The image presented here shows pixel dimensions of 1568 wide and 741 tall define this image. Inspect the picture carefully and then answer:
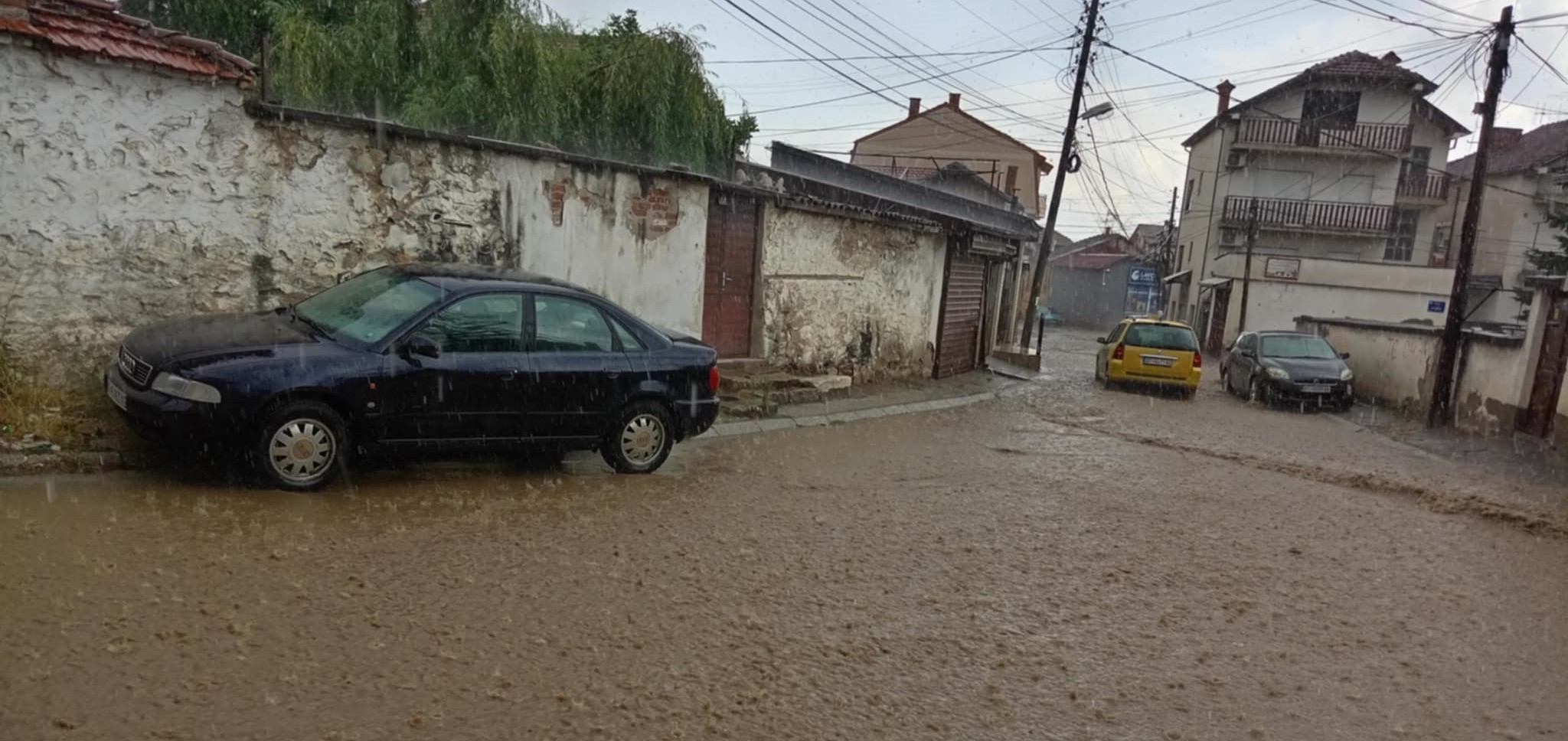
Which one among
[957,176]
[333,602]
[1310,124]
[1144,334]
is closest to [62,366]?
[333,602]

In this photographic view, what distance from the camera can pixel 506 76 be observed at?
486 inches

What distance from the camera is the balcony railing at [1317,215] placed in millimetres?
39125

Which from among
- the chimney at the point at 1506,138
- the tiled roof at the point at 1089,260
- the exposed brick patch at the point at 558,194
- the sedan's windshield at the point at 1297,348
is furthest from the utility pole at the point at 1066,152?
the tiled roof at the point at 1089,260

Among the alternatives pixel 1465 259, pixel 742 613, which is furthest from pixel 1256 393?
pixel 742 613

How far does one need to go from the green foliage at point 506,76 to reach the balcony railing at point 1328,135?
111 feet

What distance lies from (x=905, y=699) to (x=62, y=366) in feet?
22.2

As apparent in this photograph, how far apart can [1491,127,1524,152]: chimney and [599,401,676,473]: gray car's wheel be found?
2062 inches

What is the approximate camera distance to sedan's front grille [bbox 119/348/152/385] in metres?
5.65

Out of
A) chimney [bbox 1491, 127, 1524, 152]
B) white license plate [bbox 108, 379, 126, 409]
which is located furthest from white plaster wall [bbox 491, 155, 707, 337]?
chimney [bbox 1491, 127, 1524, 152]

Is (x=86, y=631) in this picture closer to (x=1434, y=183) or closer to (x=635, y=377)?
(x=635, y=377)

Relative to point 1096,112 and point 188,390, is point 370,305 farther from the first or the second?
point 1096,112

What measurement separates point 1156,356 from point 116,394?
690 inches

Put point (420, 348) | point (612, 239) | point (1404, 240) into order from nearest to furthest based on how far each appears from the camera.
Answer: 1. point (420, 348)
2. point (612, 239)
3. point (1404, 240)

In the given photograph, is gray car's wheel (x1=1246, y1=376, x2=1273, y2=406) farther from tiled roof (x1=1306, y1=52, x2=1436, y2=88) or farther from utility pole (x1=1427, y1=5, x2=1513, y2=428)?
tiled roof (x1=1306, y1=52, x2=1436, y2=88)
